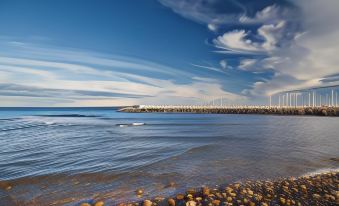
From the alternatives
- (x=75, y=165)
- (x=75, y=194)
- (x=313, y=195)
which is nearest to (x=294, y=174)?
(x=313, y=195)

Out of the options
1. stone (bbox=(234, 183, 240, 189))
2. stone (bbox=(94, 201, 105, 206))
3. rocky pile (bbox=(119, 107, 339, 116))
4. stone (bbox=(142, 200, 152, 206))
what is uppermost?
rocky pile (bbox=(119, 107, 339, 116))

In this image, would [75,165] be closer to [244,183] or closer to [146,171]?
[146,171]

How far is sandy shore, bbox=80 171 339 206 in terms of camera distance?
611 centimetres

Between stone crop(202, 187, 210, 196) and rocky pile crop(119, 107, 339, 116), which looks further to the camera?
rocky pile crop(119, 107, 339, 116)

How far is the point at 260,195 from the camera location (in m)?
6.55

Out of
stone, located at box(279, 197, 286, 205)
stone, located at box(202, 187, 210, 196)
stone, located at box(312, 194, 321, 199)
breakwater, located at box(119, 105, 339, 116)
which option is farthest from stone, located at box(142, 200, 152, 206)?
breakwater, located at box(119, 105, 339, 116)

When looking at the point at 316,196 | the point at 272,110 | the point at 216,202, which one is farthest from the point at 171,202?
the point at 272,110

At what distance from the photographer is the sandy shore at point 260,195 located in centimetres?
611

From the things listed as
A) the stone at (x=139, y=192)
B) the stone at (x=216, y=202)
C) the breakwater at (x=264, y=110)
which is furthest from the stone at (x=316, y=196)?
the breakwater at (x=264, y=110)

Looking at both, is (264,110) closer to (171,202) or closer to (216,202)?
(216,202)

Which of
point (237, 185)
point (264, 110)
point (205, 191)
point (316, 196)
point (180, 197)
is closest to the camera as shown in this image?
point (316, 196)

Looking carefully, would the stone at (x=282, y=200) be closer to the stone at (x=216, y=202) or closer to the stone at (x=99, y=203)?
the stone at (x=216, y=202)

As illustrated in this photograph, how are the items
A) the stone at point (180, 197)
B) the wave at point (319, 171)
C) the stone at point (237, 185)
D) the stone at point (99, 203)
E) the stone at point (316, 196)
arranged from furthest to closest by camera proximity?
the wave at point (319, 171)
the stone at point (237, 185)
the stone at point (180, 197)
the stone at point (316, 196)
the stone at point (99, 203)

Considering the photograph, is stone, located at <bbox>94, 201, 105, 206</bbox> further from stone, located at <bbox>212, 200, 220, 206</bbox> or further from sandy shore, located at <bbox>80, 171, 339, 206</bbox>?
stone, located at <bbox>212, 200, 220, 206</bbox>
